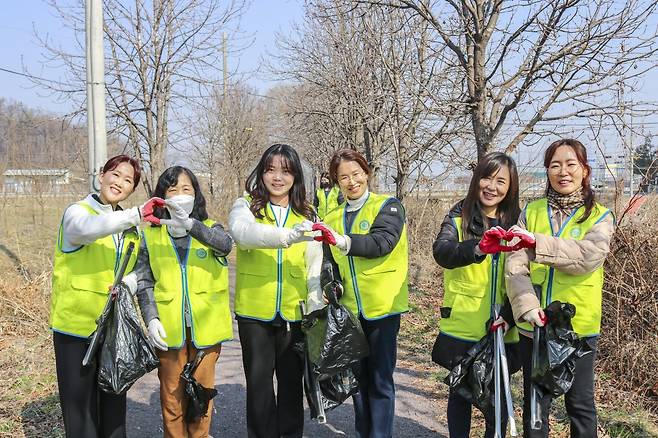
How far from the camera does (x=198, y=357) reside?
3.27m

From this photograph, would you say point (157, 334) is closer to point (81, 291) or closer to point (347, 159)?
point (81, 291)

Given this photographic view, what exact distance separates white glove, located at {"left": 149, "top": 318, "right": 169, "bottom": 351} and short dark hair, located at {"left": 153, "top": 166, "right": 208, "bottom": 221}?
60cm

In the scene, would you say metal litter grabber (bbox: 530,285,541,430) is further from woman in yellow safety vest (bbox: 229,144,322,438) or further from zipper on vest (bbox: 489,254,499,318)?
woman in yellow safety vest (bbox: 229,144,322,438)

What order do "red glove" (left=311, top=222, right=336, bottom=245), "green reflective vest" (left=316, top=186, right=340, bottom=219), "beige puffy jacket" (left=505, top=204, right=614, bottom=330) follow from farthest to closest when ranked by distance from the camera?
"green reflective vest" (left=316, top=186, right=340, bottom=219) → "red glove" (left=311, top=222, right=336, bottom=245) → "beige puffy jacket" (left=505, top=204, right=614, bottom=330)

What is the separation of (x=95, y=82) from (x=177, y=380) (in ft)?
13.9

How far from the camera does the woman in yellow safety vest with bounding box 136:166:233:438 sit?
3186 millimetres

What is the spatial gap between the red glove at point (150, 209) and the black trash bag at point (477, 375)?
184cm

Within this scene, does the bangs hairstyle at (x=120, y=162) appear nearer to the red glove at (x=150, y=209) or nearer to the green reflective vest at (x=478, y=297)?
the red glove at (x=150, y=209)

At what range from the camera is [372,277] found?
11.2 ft

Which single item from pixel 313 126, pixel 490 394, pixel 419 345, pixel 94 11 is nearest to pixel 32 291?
pixel 94 11

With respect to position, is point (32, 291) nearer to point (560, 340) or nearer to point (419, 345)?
point (419, 345)

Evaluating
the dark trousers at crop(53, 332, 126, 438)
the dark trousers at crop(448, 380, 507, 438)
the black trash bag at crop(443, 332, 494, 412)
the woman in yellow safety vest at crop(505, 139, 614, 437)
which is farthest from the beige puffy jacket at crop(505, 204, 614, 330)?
the dark trousers at crop(53, 332, 126, 438)

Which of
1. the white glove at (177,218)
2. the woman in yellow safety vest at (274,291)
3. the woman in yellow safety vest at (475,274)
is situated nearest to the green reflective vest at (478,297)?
the woman in yellow safety vest at (475,274)

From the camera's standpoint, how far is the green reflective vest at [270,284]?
3.30 meters
